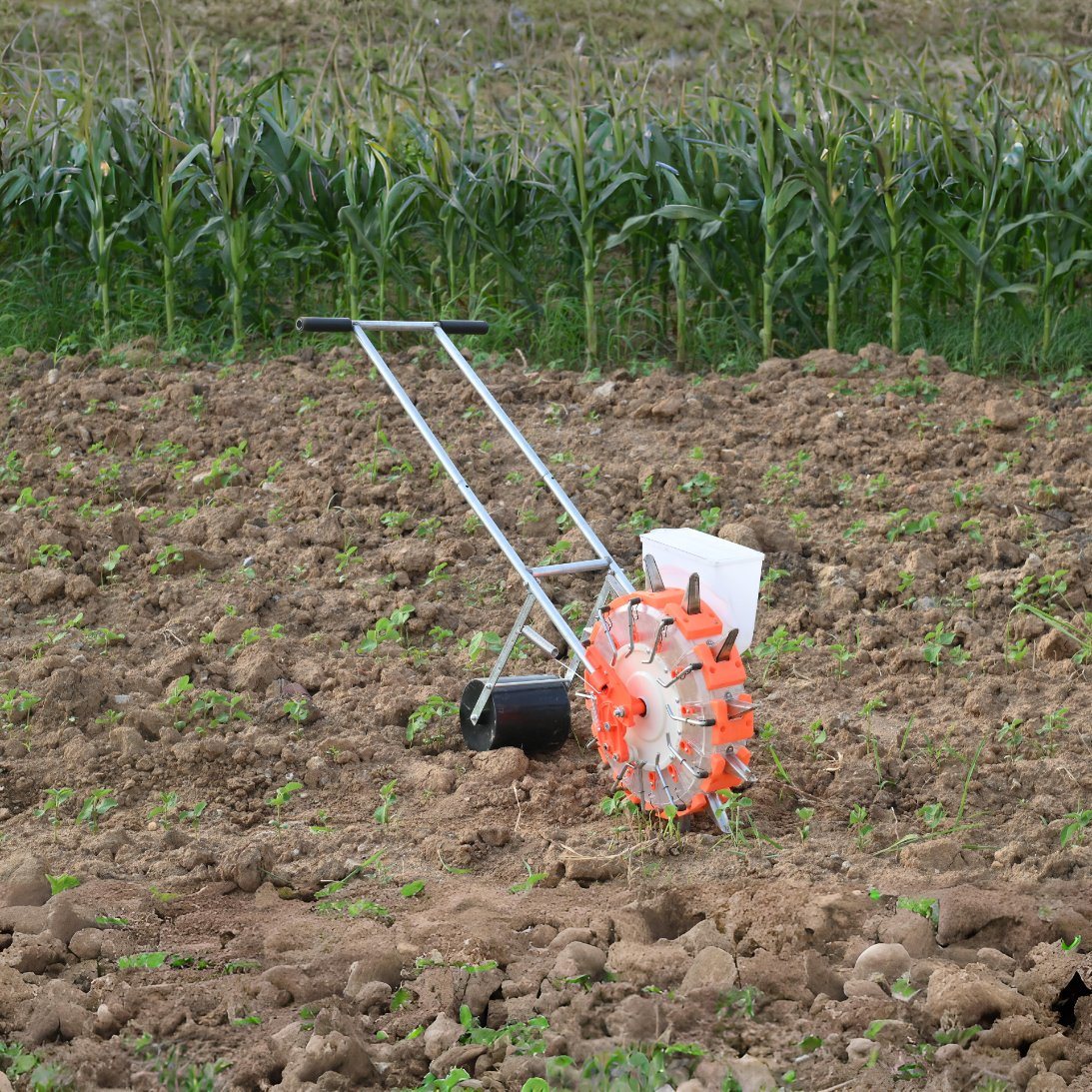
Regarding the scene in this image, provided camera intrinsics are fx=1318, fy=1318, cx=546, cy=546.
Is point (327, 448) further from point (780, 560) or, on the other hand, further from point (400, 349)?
point (780, 560)

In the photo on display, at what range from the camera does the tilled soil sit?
8.16ft

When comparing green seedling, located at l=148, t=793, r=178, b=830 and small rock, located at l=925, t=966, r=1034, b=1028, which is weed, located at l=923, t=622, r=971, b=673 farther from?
green seedling, located at l=148, t=793, r=178, b=830

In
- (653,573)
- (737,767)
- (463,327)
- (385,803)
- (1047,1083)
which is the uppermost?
(463,327)

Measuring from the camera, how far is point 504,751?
12.5 ft

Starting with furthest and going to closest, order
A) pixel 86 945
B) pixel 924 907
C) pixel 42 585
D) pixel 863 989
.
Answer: pixel 42 585 → pixel 924 907 → pixel 86 945 → pixel 863 989

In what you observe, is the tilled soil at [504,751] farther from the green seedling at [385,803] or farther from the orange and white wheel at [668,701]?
the orange and white wheel at [668,701]

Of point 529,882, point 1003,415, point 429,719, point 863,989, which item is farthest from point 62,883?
point 1003,415

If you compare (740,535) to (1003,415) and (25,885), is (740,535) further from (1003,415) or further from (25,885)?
(25,885)

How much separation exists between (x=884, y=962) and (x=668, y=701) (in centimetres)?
83

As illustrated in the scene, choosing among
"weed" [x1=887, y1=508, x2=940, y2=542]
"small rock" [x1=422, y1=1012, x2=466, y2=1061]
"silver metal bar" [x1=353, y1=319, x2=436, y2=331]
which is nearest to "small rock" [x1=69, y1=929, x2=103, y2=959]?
"small rock" [x1=422, y1=1012, x2=466, y2=1061]

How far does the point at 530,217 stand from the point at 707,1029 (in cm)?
583

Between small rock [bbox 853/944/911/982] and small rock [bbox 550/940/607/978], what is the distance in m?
0.51

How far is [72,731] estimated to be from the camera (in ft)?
13.2

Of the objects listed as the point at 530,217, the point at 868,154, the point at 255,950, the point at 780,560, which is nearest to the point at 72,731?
the point at 255,950
